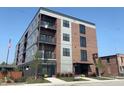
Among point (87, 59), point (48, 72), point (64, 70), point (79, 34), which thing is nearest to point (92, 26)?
point (79, 34)

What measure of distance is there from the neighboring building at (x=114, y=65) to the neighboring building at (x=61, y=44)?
19.6 feet

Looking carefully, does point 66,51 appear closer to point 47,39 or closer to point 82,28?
point 47,39

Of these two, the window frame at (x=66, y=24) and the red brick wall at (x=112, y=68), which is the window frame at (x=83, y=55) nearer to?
the window frame at (x=66, y=24)

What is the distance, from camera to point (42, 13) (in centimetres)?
3183

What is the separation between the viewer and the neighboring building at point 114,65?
39875mm

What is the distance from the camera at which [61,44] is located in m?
33.3

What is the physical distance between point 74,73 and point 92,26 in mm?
13795

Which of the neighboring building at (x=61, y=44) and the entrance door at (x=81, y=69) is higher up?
the neighboring building at (x=61, y=44)

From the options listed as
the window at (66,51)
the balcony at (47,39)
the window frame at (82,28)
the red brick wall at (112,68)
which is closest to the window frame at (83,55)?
the window at (66,51)

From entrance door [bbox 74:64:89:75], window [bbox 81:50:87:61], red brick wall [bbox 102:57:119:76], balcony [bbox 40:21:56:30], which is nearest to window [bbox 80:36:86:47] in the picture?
window [bbox 81:50:87:61]

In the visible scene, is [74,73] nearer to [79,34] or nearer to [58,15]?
[79,34]

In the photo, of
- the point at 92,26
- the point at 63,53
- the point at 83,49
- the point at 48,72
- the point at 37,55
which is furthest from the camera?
the point at 92,26

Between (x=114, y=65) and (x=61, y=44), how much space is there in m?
16.6

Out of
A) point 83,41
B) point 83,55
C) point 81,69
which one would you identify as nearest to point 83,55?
point 83,55
